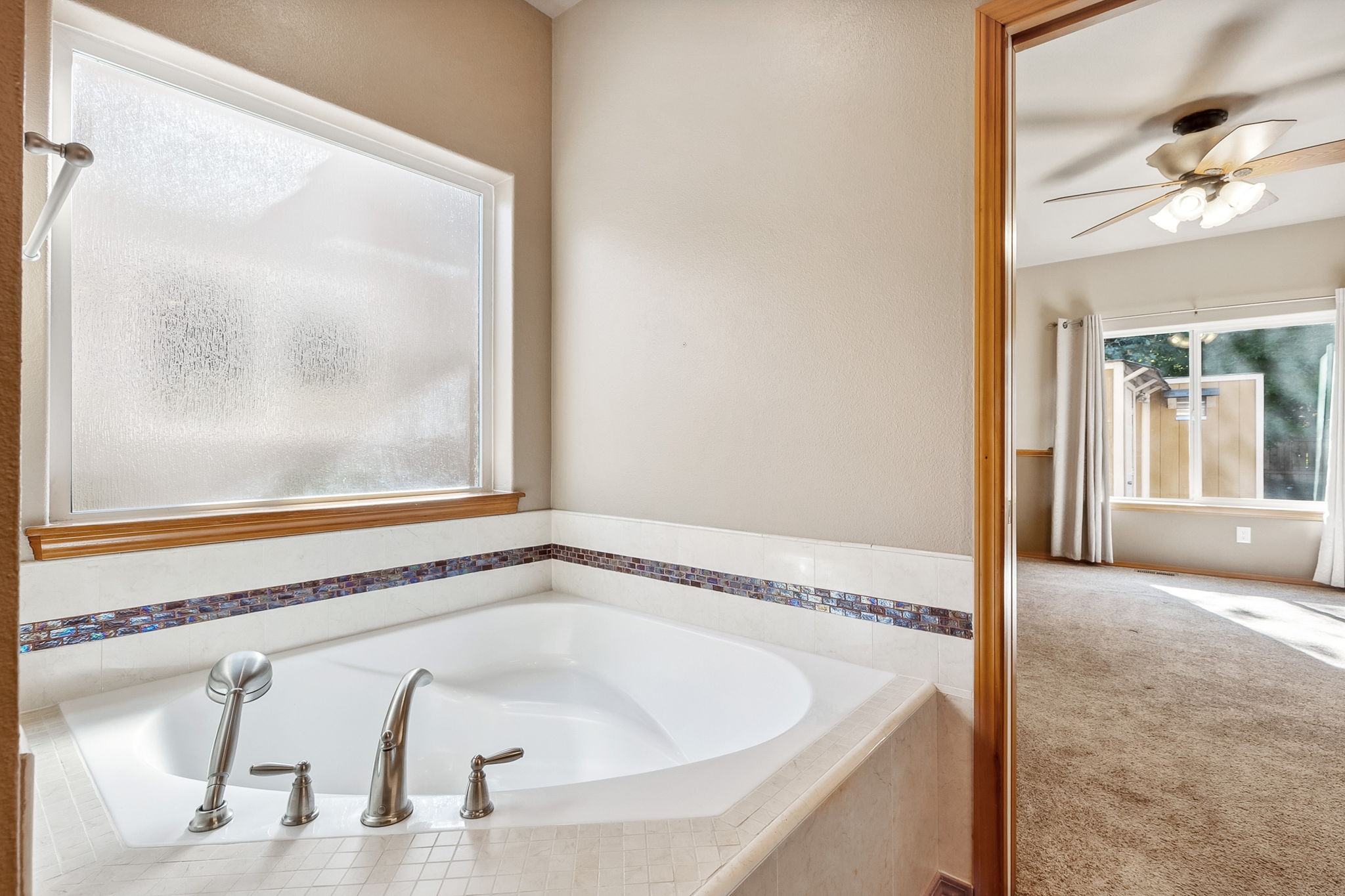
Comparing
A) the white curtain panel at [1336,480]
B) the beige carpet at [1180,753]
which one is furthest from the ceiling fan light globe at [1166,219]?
the white curtain panel at [1336,480]

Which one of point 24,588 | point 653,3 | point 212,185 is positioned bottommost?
point 24,588

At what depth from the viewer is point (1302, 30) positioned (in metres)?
2.36

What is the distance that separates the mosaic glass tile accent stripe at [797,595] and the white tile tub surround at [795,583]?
0.01 metres

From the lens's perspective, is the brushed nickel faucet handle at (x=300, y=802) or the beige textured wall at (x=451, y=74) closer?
the brushed nickel faucet handle at (x=300, y=802)

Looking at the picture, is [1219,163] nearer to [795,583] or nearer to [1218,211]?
[1218,211]

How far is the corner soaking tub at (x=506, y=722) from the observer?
97 cm

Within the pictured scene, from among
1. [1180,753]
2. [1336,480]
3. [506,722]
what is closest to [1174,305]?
[1336,480]

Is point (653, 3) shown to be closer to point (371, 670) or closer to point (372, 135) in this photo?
point (372, 135)

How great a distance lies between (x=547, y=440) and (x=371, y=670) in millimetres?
1011

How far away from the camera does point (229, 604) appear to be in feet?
5.17

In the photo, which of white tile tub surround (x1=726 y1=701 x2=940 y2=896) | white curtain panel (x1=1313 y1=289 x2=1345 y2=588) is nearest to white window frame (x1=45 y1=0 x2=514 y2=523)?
white tile tub surround (x1=726 y1=701 x2=940 y2=896)

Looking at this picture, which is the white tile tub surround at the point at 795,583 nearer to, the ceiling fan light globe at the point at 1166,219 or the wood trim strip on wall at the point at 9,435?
the wood trim strip on wall at the point at 9,435

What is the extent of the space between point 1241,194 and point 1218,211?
0.15 metres

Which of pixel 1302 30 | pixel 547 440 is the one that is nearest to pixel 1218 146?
pixel 1302 30
